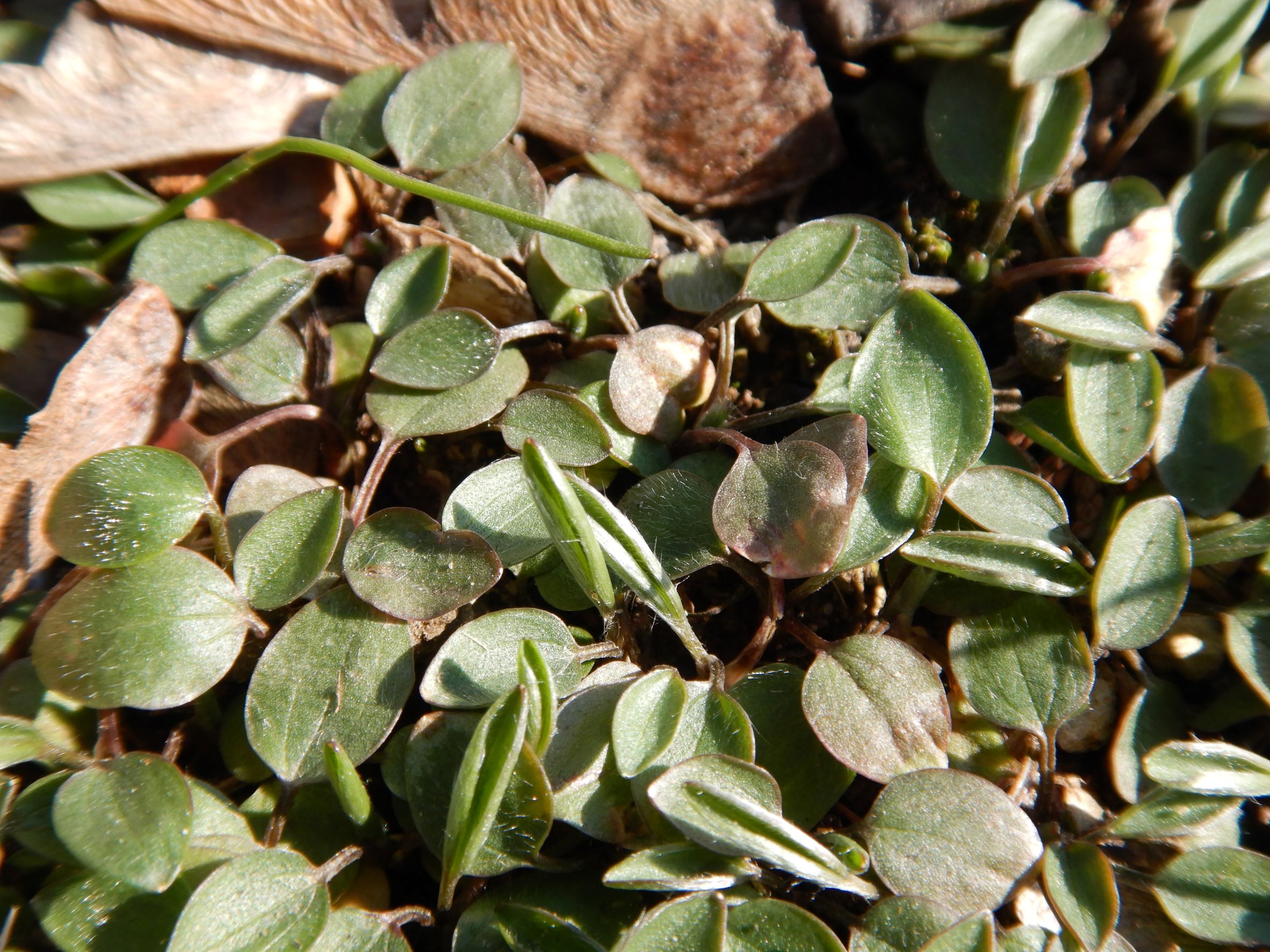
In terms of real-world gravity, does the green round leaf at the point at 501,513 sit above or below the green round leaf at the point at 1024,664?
above

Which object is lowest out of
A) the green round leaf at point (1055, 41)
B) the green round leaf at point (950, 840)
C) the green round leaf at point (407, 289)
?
the green round leaf at point (950, 840)

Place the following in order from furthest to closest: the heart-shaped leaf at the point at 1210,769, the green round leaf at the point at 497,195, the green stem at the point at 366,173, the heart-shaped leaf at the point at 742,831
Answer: the green round leaf at the point at 497,195 < the green stem at the point at 366,173 < the heart-shaped leaf at the point at 1210,769 < the heart-shaped leaf at the point at 742,831

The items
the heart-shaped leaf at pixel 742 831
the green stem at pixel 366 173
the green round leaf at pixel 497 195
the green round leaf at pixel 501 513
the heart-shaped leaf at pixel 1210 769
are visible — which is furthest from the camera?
the green round leaf at pixel 497 195

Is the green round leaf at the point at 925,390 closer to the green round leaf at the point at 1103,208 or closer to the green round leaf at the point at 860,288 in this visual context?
the green round leaf at the point at 860,288

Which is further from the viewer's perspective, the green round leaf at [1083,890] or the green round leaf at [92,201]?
the green round leaf at [92,201]

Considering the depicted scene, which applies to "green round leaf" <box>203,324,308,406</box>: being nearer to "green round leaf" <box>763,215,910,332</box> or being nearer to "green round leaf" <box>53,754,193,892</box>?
"green round leaf" <box>53,754,193,892</box>

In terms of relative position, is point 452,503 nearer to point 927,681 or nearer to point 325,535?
point 325,535

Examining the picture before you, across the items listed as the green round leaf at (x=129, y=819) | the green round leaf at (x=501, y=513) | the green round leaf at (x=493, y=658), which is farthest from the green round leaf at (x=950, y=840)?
the green round leaf at (x=129, y=819)
